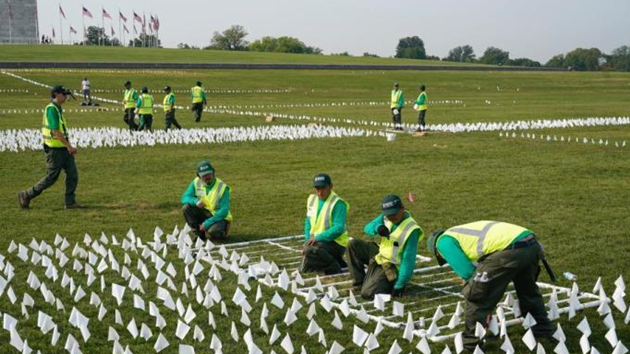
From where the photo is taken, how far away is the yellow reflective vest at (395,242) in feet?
29.4

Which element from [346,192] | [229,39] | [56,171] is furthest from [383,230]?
[229,39]

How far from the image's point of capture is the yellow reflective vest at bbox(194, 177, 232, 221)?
12.4 meters

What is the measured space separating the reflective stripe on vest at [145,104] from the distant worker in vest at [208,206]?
51.7ft

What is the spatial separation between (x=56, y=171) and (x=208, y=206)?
3723mm

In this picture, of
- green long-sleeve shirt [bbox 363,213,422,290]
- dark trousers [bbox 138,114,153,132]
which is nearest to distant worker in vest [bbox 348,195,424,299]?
green long-sleeve shirt [bbox 363,213,422,290]

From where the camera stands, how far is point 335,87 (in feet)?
222

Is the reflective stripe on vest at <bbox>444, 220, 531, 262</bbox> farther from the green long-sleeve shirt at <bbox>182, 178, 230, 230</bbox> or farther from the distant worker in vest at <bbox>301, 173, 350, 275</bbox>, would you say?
the green long-sleeve shirt at <bbox>182, 178, 230, 230</bbox>

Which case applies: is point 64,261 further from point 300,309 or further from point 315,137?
point 315,137

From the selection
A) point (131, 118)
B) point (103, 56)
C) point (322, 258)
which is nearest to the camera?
point (322, 258)

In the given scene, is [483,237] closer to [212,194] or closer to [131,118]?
[212,194]

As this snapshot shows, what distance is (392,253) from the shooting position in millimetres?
9133

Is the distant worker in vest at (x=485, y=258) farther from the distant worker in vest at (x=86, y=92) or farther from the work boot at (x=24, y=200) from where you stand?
the distant worker in vest at (x=86, y=92)

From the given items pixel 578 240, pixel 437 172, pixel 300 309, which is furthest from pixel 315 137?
pixel 300 309

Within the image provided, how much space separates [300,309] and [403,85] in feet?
213
